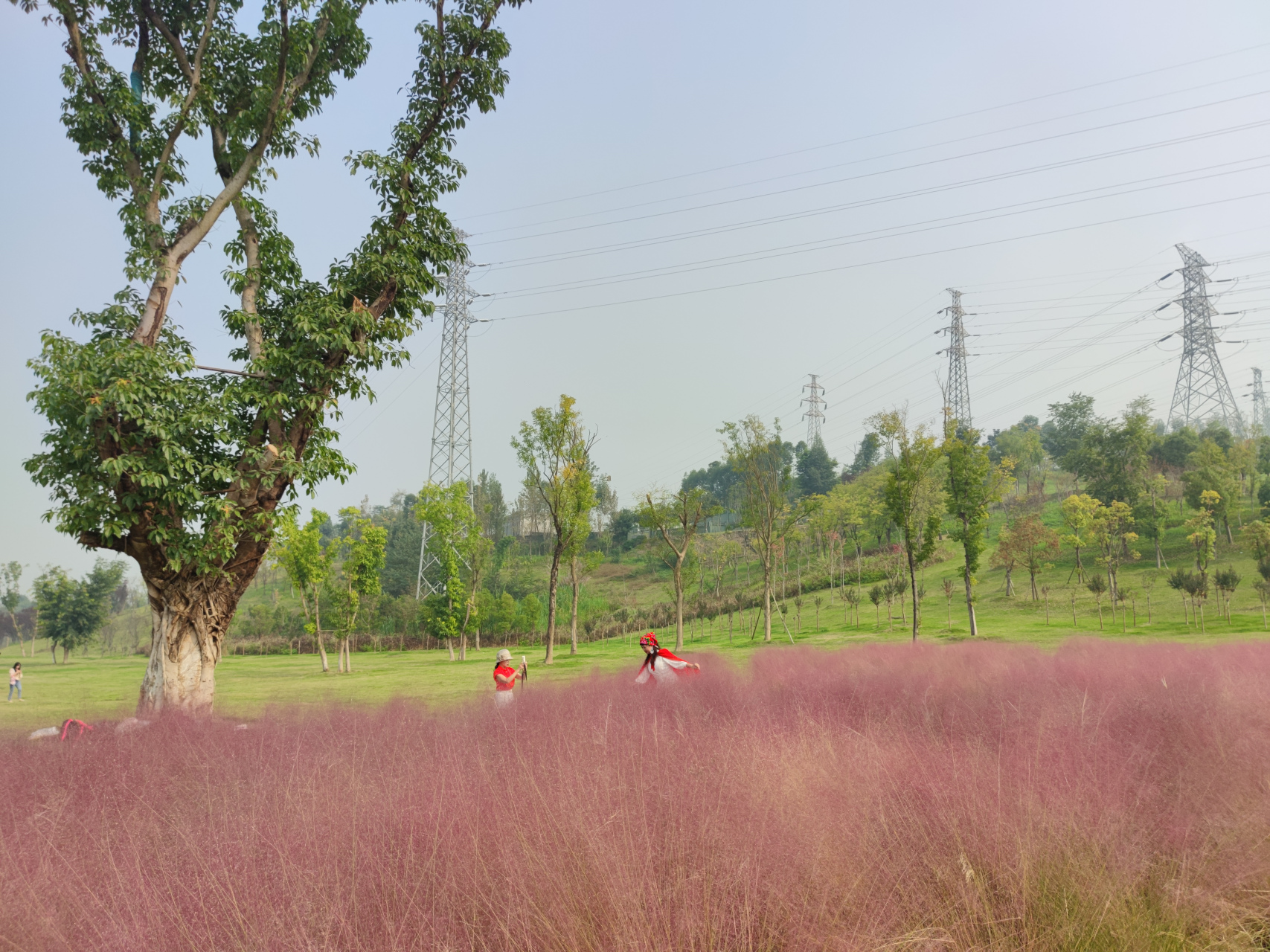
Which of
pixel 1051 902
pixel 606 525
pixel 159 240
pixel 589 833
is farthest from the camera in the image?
pixel 606 525

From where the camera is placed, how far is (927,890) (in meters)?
3.81

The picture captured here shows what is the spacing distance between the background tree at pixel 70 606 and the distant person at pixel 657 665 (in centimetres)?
4794

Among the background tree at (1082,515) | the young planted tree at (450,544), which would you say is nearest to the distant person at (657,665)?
the young planted tree at (450,544)

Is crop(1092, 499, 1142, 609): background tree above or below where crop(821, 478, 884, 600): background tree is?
below

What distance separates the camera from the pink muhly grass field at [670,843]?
3.14 metres

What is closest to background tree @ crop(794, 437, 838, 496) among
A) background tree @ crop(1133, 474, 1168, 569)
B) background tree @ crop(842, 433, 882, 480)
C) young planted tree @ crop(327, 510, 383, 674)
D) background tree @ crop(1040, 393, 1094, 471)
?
background tree @ crop(842, 433, 882, 480)

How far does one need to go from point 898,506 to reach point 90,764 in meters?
25.1

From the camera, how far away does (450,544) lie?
36031 millimetres

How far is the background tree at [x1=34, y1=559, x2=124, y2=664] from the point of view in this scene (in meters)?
42.6

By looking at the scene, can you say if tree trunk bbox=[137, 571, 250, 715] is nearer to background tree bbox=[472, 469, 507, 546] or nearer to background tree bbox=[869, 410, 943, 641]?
background tree bbox=[869, 410, 943, 641]

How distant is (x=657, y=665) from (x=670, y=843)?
28.3ft

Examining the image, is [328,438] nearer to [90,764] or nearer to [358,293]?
[358,293]

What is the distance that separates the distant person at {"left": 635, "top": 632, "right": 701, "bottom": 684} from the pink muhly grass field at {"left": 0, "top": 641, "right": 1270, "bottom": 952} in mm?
5044

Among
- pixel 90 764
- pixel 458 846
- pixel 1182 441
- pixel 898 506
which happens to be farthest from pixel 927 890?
→ pixel 1182 441
